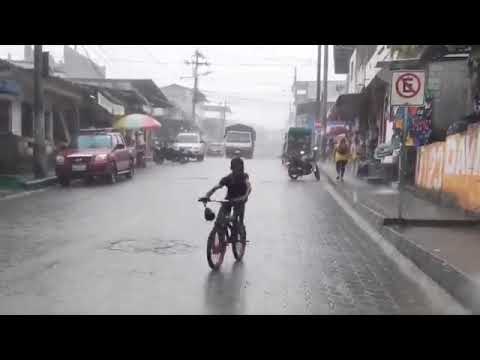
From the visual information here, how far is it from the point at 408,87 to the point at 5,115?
1645 cm

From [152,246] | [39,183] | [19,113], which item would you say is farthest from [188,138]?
[152,246]

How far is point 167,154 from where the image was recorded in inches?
1406

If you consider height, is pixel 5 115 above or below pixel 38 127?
above

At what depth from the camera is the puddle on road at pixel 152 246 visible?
365 inches

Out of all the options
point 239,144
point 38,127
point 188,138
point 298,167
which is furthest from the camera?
point 239,144

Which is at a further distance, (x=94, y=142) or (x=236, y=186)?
(x=94, y=142)

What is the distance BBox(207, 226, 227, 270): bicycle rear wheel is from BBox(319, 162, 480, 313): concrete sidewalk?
279cm

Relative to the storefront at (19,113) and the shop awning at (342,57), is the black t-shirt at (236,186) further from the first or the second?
the shop awning at (342,57)

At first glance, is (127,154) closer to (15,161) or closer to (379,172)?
(15,161)

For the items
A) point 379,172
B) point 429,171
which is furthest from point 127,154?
point 429,171

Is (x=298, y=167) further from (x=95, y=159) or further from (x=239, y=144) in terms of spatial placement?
(x=239, y=144)

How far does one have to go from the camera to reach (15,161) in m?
22.3

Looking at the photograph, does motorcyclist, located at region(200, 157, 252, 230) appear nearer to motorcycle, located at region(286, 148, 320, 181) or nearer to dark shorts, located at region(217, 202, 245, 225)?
dark shorts, located at region(217, 202, 245, 225)

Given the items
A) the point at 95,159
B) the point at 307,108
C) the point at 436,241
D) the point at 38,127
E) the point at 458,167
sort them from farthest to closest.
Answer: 1. the point at 307,108
2. the point at 95,159
3. the point at 38,127
4. the point at 458,167
5. the point at 436,241
